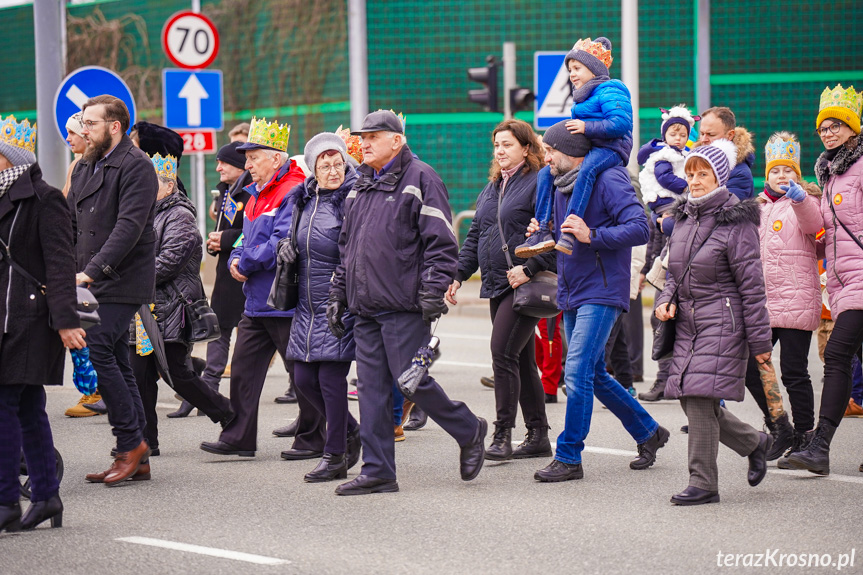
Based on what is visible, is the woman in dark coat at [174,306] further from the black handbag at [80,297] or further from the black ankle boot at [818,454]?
the black ankle boot at [818,454]

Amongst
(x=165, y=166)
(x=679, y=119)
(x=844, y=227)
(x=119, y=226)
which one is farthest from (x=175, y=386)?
(x=679, y=119)

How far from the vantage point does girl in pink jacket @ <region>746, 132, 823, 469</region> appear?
7555 millimetres

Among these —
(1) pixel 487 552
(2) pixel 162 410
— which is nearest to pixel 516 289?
(1) pixel 487 552

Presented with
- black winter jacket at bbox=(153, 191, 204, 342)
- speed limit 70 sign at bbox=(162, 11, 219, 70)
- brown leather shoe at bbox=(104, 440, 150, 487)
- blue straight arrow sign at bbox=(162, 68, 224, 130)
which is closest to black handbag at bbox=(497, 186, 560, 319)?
black winter jacket at bbox=(153, 191, 204, 342)

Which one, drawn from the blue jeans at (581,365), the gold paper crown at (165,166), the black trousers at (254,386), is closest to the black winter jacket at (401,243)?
the blue jeans at (581,365)

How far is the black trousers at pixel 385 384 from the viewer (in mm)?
6836

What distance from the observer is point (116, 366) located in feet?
23.2

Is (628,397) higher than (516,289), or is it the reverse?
(516,289)

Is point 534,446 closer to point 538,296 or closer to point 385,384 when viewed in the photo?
point 538,296

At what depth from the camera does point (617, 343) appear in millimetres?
10195

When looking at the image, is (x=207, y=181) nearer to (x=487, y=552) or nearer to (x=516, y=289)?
(x=516, y=289)

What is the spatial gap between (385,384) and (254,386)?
129 centimetres

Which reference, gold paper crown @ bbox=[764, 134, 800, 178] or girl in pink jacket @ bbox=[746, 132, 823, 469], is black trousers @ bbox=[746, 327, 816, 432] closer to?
girl in pink jacket @ bbox=[746, 132, 823, 469]

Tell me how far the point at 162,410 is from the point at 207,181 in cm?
1381
